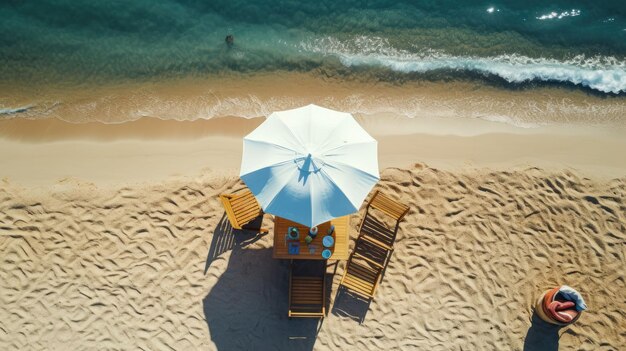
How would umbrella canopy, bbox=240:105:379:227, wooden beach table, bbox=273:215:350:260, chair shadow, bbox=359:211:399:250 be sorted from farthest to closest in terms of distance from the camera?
1. chair shadow, bbox=359:211:399:250
2. wooden beach table, bbox=273:215:350:260
3. umbrella canopy, bbox=240:105:379:227

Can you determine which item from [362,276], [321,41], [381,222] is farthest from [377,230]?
[321,41]

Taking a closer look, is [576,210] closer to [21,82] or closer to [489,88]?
[489,88]

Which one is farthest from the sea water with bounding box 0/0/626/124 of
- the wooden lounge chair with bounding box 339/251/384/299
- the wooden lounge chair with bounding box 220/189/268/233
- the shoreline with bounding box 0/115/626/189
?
the wooden lounge chair with bounding box 339/251/384/299

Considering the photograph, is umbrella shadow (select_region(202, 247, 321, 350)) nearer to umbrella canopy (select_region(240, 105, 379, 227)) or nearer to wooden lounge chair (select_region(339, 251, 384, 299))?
wooden lounge chair (select_region(339, 251, 384, 299))

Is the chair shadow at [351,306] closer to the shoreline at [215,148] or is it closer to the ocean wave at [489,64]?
the shoreline at [215,148]

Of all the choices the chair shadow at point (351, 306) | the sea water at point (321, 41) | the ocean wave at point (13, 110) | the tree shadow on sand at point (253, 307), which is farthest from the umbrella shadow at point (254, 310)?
the ocean wave at point (13, 110)

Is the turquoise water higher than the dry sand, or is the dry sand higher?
the turquoise water
